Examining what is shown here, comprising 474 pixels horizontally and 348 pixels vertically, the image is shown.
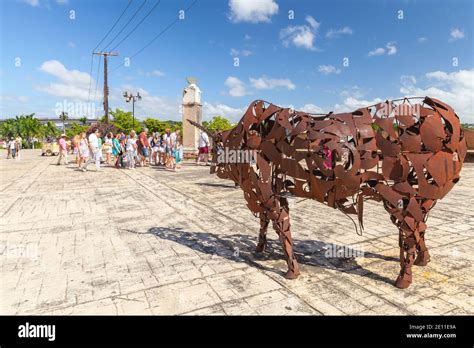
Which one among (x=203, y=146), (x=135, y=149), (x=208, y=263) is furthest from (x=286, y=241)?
(x=135, y=149)

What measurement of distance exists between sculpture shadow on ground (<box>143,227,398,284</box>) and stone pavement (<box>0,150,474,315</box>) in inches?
0.7

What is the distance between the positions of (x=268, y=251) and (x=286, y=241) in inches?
37.9

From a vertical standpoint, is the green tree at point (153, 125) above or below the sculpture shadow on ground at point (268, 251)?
above

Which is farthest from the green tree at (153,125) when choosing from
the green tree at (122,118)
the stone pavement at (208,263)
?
the stone pavement at (208,263)

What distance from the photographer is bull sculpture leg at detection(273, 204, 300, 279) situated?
387 cm

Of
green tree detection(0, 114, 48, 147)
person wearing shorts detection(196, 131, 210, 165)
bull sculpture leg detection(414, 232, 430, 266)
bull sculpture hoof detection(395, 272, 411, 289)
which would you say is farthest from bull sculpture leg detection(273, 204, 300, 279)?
green tree detection(0, 114, 48, 147)

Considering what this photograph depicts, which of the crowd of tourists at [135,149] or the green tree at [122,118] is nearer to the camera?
the crowd of tourists at [135,149]

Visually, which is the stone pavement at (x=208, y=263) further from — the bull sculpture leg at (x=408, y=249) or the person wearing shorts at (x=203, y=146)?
the person wearing shorts at (x=203, y=146)

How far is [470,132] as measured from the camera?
19.6 meters

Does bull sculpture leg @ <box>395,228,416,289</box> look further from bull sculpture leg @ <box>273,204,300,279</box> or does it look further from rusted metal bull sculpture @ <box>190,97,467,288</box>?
bull sculpture leg @ <box>273,204,300,279</box>

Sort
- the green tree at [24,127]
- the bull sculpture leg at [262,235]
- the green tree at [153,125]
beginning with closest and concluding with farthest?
the bull sculpture leg at [262,235] → the green tree at [24,127] → the green tree at [153,125]

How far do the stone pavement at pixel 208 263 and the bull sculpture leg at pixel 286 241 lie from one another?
14 cm

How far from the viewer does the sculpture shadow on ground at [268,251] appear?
4209mm
